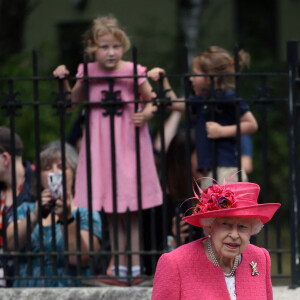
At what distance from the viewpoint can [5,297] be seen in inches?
237

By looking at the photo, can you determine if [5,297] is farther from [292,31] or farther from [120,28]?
[292,31]

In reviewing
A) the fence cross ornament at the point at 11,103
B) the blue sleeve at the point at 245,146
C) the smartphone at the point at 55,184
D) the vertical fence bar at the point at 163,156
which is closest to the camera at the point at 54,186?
the smartphone at the point at 55,184

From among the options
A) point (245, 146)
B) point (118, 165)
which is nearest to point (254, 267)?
point (118, 165)

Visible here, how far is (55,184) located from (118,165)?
0.41 meters

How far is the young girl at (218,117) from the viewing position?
6.05 meters

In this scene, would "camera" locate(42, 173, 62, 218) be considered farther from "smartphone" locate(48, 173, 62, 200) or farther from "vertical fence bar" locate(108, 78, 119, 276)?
"vertical fence bar" locate(108, 78, 119, 276)

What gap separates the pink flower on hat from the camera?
13.9 ft

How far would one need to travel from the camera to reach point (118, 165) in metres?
6.20

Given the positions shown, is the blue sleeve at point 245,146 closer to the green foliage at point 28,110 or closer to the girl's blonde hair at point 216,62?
Answer: the green foliage at point 28,110

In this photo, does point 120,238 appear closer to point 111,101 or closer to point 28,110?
point 111,101

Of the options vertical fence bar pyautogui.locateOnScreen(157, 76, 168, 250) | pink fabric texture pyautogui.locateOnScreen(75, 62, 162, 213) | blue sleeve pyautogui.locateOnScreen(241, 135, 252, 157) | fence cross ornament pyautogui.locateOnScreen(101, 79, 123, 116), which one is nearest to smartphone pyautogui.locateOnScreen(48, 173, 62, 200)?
pink fabric texture pyautogui.locateOnScreen(75, 62, 162, 213)

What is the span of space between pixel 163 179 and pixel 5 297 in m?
1.21

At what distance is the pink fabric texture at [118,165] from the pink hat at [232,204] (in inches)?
74.0

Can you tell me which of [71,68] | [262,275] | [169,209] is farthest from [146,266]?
[71,68]
